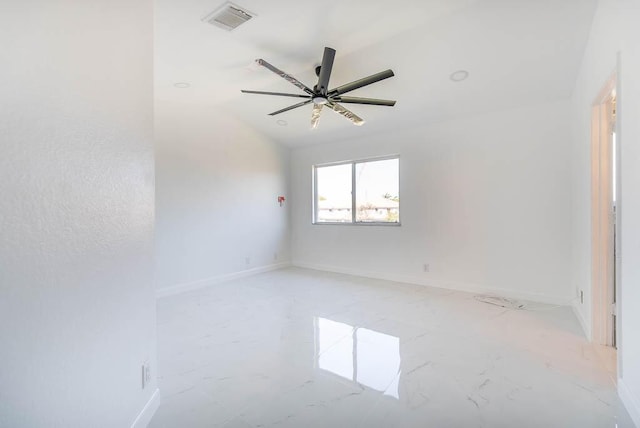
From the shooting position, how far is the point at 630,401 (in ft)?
5.64

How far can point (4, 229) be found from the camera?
0.88 meters

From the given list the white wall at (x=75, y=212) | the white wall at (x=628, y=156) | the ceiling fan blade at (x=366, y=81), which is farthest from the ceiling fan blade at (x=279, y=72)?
the white wall at (x=628, y=156)

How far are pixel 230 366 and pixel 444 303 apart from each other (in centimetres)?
269

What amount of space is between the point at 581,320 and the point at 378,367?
2349mm

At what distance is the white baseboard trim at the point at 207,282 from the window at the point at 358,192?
54.5 inches

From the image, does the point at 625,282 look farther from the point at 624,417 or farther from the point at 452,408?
the point at 452,408

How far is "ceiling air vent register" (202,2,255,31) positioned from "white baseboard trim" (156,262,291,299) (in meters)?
3.40

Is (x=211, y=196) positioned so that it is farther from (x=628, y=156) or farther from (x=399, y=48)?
(x=628, y=156)

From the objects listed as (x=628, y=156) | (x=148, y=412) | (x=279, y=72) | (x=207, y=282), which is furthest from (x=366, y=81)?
(x=207, y=282)

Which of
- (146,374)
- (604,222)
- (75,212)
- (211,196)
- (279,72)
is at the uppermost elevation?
(279,72)

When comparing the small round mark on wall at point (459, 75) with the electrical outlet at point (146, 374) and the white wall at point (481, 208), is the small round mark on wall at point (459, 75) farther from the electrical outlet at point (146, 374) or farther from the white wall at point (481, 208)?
the electrical outlet at point (146, 374)

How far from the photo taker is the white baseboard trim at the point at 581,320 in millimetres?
2770

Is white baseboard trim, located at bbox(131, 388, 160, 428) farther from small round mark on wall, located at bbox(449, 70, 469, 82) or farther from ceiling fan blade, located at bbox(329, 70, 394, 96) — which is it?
small round mark on wall, located at bbox(449, 70, 469, 82)

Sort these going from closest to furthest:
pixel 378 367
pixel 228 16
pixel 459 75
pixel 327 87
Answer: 1. pixel 378 367
2. pixel 228 16
3. pixel 327 87
4. pixel 459 75
